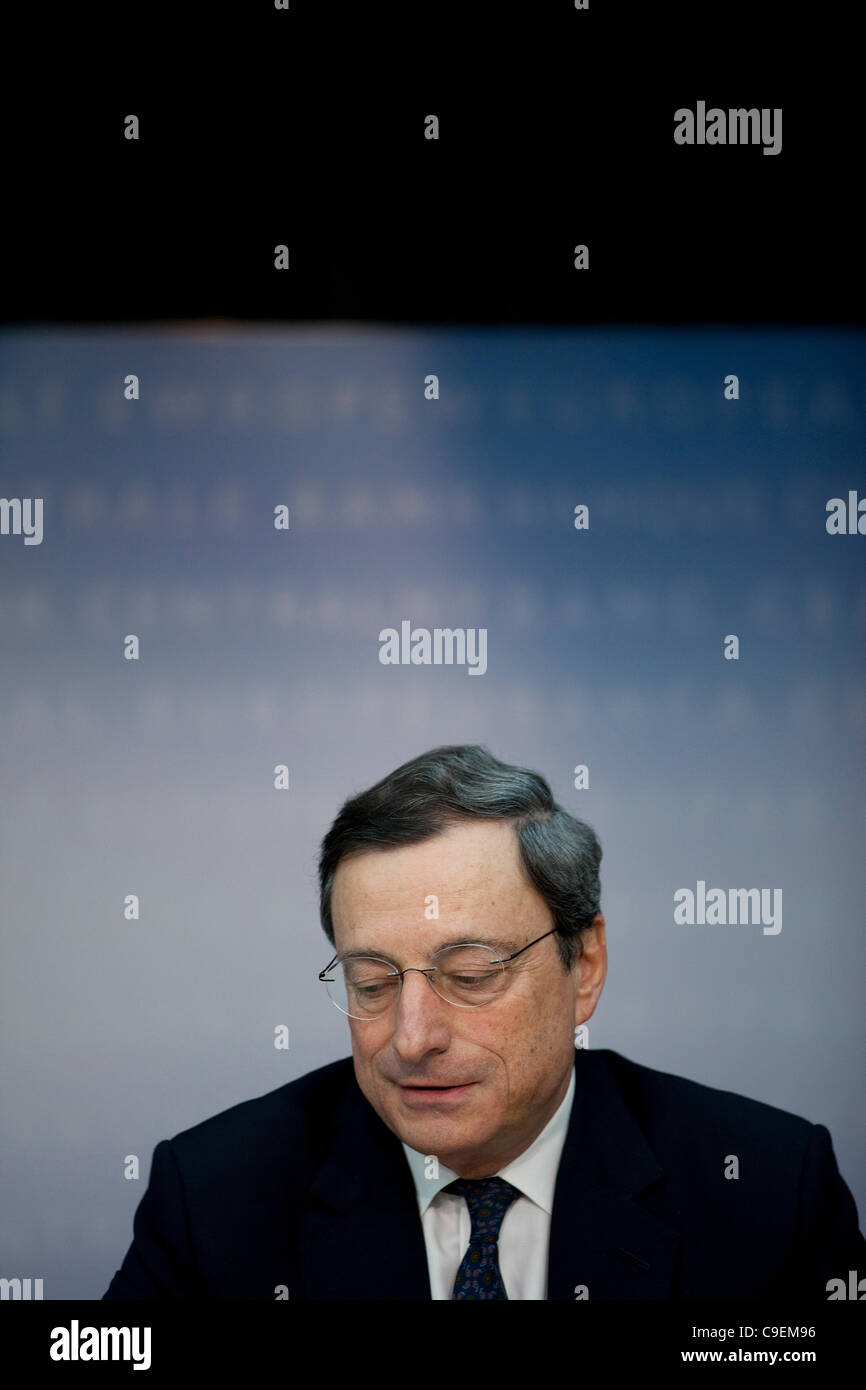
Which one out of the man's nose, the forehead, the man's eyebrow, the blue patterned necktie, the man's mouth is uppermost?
the forehead

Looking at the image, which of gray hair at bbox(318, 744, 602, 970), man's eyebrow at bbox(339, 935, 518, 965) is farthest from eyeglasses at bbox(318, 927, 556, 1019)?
gray hair at bbox(318, 744, 602, 970)

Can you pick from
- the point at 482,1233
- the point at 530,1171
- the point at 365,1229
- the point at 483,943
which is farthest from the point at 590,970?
the point at 365,1229

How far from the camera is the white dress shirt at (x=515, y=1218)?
89.0 inches

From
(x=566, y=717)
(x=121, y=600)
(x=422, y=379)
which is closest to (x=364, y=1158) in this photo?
(x=566, y=717)

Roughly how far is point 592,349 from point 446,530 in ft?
1.64

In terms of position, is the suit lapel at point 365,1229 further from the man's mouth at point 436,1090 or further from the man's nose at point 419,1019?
the man's nose at point 419,1019

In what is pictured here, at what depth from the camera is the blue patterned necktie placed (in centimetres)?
226

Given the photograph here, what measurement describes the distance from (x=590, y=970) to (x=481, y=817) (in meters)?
0.39

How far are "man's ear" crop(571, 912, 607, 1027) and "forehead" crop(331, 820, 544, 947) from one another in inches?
6.8

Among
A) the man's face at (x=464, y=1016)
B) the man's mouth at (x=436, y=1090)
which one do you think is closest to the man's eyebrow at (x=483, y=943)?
the man's face at (x=464, y=1016)

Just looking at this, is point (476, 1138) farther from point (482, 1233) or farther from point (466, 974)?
point (466, 974)

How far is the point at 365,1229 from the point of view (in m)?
2.26

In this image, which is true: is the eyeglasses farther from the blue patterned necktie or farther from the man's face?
the blue patterned necktie

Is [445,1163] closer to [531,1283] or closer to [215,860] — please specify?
[531,1283]
